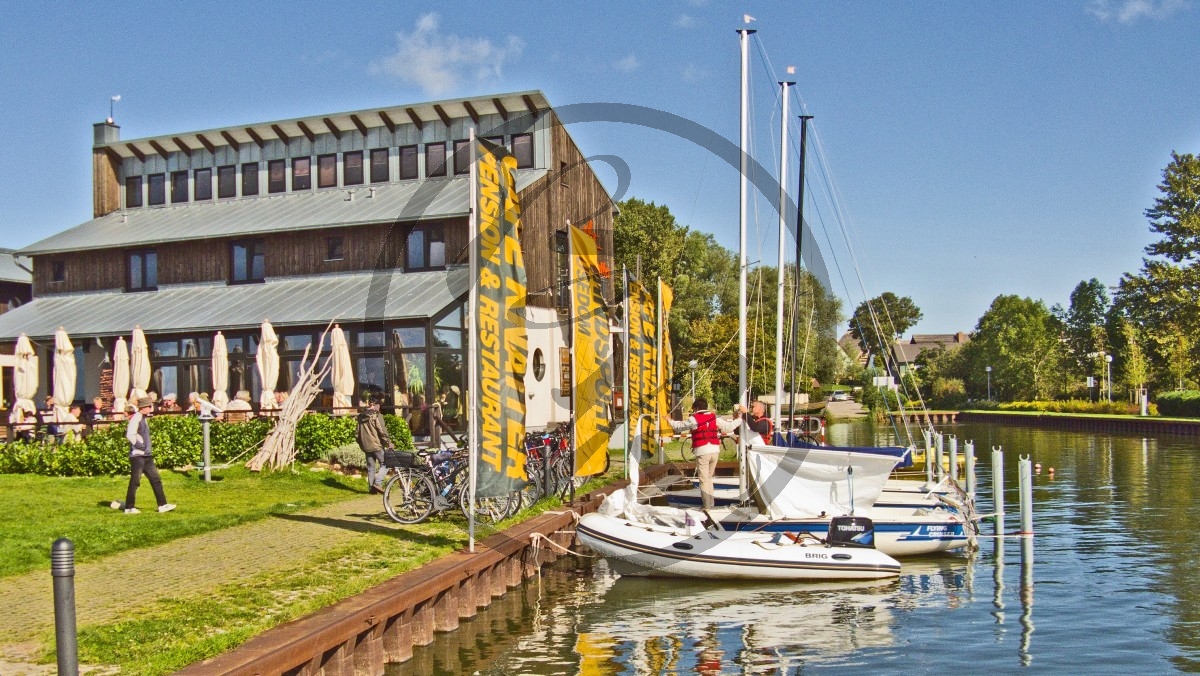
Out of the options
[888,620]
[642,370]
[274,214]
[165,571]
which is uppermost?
[274,214]

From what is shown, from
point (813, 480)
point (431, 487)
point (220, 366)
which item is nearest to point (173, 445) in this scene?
point (220, 366)

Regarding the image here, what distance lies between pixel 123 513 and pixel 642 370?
13082mm

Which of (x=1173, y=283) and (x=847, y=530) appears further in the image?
(x=1173, y=283)

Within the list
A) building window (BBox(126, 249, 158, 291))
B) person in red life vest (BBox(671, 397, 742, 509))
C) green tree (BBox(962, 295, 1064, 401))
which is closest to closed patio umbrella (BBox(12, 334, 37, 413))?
building window (BBox(126, 249, 158, 291))

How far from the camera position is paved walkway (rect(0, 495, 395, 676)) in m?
10.6

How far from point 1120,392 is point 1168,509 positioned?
5969 cm

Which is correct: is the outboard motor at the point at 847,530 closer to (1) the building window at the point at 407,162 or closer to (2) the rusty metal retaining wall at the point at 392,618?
(2) the rusty metal retaining wall at the point at 392,618

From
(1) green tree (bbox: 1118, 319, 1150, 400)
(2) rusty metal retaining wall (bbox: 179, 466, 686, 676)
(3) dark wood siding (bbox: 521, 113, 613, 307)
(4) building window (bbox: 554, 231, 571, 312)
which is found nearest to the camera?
(2) rusty metal retaining wall (bbox: 179, 466, 686, 676)

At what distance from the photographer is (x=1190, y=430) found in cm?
5481

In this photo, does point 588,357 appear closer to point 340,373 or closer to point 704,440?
point 704,440

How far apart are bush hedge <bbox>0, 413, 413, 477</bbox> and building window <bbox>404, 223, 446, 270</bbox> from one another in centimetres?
1084

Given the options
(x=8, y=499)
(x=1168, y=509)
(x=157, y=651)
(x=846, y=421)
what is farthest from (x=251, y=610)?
(x=846, y=421)

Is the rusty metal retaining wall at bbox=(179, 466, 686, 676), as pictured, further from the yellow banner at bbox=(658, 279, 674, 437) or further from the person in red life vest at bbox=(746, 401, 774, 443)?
the yellow banner at bbox=(658, 279, 674, 437)

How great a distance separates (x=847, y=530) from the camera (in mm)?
17969
